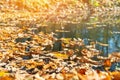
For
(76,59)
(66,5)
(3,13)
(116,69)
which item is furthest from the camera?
(66,5)

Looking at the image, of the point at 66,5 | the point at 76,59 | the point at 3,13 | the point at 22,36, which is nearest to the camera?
the point at 76,59

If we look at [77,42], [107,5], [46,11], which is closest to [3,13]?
[46,11]

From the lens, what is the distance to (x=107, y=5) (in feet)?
96.3

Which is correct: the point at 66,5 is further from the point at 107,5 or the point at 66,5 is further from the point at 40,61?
the point at 40,61

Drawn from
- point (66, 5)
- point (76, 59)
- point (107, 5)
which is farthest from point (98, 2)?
point (76, 59)

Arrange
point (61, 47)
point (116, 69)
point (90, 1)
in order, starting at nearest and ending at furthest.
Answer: point (116, 69) → point (61, 47) → point (90, 1)

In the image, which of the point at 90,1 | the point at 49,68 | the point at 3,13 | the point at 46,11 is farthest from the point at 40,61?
the point at 90,1

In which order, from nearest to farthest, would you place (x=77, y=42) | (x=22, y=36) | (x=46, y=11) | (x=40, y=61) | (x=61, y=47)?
(x=40, y=61) → (x=61, y=47) → (x=77, y=42) → (x=22, y=36) → (x=46, y=11)

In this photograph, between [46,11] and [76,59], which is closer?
[76,59]

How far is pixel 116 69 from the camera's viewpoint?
240 inches

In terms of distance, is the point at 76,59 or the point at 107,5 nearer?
the point at 76,59

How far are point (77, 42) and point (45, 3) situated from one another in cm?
1380

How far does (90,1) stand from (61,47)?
2015 cm

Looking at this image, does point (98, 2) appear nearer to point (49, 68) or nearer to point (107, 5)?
point (107, 5)
